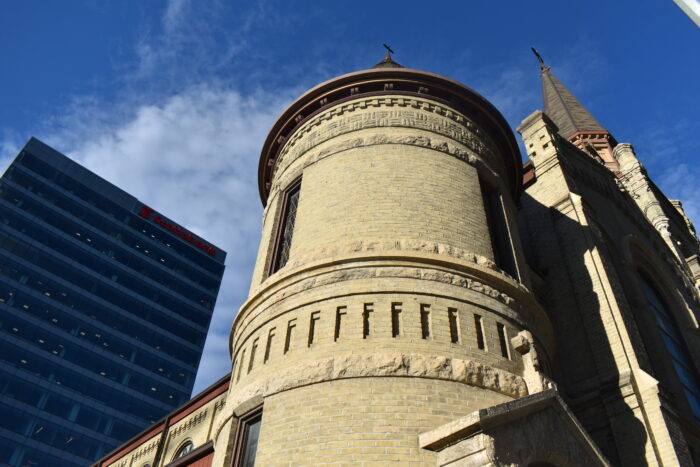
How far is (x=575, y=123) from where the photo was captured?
38.5 meters

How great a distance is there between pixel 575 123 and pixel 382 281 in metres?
33.3

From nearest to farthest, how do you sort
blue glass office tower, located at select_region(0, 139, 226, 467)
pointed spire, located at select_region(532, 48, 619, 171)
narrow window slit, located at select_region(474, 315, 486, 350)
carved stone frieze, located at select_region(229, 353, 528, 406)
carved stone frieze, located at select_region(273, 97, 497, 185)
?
1. carved stone frieze, located at select_region(229, 353, 528, 406)
2. narrow window slit, located at select_region(474, 315, 486, 350)
3. carved stone frieze, located at select_region(273, 97, 497, 185)
4. pointed spire, located at select_region(532, 48, 619, 171)
5. blue glass office tower, located at select_region(0, 139, 226, 467)

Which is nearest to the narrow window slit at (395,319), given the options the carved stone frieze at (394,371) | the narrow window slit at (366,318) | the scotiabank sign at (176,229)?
the narrow window slit at (366,318)

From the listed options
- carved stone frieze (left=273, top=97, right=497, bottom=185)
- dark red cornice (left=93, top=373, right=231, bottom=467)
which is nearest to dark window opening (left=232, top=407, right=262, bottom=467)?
carved stone frieze (left=273, top=97, right=497, bottom=185)

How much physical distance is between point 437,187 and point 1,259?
76530 mm

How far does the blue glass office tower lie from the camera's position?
66562 millimetres

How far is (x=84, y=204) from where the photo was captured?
281 feet

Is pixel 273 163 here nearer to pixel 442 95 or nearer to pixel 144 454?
pixel 442 95

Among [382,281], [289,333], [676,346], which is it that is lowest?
[289,333]

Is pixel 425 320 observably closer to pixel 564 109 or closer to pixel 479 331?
pixel 479 331

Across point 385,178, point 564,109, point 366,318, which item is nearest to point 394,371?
point 366,318

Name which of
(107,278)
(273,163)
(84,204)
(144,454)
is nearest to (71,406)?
(107,278)

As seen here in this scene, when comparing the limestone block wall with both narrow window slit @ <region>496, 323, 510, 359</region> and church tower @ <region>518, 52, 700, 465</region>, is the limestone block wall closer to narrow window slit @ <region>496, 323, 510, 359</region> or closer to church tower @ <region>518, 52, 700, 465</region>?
narrow window slit @ <region>496, 323, 510, 359</region>

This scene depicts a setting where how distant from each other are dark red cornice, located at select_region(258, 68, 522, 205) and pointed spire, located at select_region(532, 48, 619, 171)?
53.5ft
